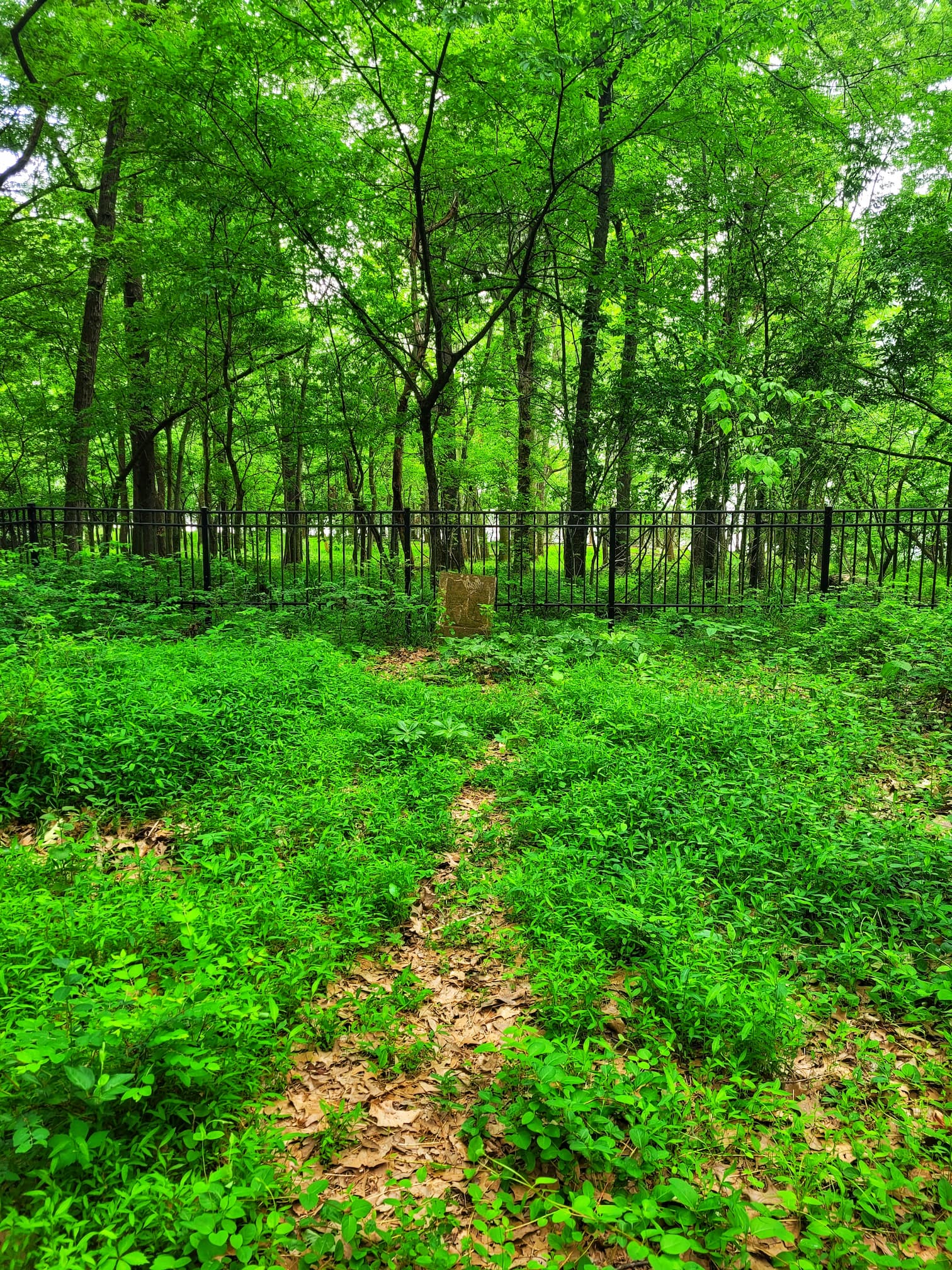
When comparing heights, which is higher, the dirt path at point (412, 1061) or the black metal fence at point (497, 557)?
the black metal fence at point (497, 557)

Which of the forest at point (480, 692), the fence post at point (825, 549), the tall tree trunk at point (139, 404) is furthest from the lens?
the tall tree trunk at point (139, 404)

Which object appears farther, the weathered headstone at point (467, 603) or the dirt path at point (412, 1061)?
the weathered headstone at point (467, 603)

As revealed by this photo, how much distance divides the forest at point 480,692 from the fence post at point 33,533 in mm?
445

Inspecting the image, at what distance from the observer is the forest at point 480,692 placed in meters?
1.86

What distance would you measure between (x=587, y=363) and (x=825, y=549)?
192 inches

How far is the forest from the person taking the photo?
1857mm

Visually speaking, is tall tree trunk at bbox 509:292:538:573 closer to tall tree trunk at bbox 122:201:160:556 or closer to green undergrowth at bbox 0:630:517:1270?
tall tree trunk at bbox 122:201:160:556

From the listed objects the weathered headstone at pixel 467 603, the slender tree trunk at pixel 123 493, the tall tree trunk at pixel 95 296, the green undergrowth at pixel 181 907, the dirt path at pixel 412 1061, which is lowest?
the dirt path at pixel 412 1061

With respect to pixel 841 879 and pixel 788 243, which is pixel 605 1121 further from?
pixel 788 243

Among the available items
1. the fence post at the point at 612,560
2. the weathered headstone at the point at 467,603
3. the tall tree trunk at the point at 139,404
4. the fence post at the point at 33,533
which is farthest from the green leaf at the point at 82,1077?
the tall tree trunk at the point at 139,404

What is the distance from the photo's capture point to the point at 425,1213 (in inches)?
70.8

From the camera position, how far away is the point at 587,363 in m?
10.8

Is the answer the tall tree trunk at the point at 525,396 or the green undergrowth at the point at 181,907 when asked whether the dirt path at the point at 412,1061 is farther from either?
the tall tree trunk at the point at 525,396

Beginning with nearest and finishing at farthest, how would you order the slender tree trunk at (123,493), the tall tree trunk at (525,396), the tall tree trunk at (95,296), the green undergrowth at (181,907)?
the green undergrowth at (181,907), the tall tree trunk at (95,296), the tall tree trunk at (525,396), the slender tree trunk at (123,493)
